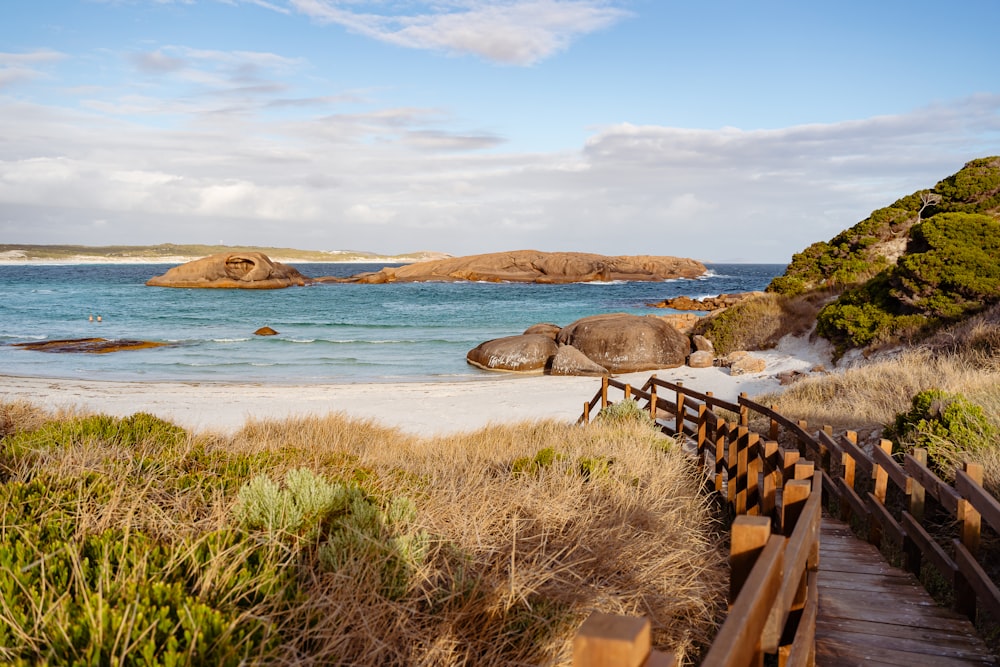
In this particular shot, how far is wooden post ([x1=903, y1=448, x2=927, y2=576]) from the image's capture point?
5.17 meters

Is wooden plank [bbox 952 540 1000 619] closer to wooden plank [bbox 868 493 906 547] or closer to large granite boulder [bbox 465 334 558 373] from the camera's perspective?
wooden plank [bbox 868 493 906 547]

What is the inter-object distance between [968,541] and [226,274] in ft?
246

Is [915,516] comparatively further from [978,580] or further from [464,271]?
[464,271]

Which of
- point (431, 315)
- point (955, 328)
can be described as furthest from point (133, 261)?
point (955, 328)

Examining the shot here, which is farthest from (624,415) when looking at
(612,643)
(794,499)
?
(612,643)

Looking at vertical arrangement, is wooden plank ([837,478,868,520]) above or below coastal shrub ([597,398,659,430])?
above

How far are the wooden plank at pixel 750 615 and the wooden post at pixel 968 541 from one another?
333cm

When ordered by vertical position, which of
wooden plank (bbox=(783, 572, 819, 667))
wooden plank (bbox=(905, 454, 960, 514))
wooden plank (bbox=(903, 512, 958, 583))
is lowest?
wooden plank (bbox=(903, 512, 958, 583))

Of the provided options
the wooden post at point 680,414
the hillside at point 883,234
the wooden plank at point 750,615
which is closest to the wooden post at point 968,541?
the wooden plank at point 750,615

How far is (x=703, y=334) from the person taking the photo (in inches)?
1059

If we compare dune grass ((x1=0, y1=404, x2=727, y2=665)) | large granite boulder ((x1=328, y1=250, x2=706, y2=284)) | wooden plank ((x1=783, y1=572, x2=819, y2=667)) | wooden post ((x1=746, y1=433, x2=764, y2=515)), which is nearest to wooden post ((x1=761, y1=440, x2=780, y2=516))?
wooden post ((x1=746, y1=433, x2=764, y2=515))

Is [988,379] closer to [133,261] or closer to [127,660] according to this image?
[127,660]

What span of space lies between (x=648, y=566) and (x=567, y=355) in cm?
1936

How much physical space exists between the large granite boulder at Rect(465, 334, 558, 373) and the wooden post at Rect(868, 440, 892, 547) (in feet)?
61.3
